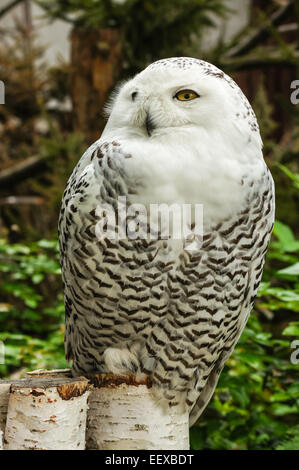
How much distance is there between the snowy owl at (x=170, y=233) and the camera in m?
1.53

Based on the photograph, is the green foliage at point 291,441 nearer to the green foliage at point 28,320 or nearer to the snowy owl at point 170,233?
the snowy owl at point 170,233

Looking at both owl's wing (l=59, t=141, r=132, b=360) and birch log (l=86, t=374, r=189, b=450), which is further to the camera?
birch log (l=86, t=374, r=189, b=450)

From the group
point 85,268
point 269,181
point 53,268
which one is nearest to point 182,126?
point 269,181

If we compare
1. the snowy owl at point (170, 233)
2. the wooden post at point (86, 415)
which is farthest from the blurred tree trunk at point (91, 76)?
the wooden post at point (86, 415)

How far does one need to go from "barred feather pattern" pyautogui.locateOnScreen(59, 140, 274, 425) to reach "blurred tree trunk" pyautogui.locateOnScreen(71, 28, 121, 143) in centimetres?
267

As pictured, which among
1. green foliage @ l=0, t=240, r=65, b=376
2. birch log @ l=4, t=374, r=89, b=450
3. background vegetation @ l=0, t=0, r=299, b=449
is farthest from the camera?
green foliage @ l=0, t=240, r=65, b=376

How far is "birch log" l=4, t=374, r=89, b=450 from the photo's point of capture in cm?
150

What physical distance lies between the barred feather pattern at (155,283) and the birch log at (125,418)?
0.14 ft

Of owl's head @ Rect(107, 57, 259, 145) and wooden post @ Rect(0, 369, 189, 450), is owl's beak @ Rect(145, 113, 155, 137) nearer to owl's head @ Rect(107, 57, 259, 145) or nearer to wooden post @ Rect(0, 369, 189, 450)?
owl's head @ Rect(107, 57, 259, 145)

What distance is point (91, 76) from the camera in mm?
4324

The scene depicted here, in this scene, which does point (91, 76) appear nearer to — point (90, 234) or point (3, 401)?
point (90, 234)

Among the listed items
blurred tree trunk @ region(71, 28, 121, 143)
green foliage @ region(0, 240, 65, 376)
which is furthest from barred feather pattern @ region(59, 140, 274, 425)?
blurred tree trunk @ region(71, 28, 121, 143)

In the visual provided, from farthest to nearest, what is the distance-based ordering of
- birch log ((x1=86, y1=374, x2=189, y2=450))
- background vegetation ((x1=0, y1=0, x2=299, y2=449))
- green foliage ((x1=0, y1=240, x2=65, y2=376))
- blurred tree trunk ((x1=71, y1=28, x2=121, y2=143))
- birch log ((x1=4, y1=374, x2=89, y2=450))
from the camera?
Result: blurred tree trunk ((x1=71, y1=28, x2=121, y2=143)) < green foliage ((x1=0, y1=240, x2=65, y2=376)) < background vegetation ((x1=0, y1=0, x2=299, y2=449)) < birch log ((x1=86, y1=374, x2=189, y2=450)) < birch log ((x1=4, y1=374, x2=89, y2=450))

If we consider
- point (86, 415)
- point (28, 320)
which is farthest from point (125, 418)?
point (28, 320)
